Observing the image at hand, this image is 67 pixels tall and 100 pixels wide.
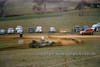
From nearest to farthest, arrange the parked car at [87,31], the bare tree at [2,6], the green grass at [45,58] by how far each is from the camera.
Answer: the green grass at [45,58], the bare tree at [2,6], the parked car at [87,31]

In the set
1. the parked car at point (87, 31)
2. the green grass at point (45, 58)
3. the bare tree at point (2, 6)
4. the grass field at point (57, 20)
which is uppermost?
the bare tree at point (2, 6)

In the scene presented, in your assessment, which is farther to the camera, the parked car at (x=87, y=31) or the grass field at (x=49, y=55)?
the parked car at (x=87, y=31)

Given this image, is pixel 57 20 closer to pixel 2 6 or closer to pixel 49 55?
pixel 49 55

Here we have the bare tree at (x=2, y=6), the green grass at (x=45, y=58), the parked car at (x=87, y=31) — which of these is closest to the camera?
the green grass at (x=45, y=58)

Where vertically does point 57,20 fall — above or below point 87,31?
above

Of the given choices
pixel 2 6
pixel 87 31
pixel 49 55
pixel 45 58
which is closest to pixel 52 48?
pixel 49 55

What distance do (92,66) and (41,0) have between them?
227 centimetres

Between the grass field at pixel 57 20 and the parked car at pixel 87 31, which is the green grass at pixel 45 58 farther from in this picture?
the grass field at pixel 57 20

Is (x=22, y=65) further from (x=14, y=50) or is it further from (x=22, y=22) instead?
(x=22, y=22)

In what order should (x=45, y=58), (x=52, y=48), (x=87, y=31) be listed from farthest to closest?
(x=87, y=31) → (x=52, y=48) → (x=45, y=58)

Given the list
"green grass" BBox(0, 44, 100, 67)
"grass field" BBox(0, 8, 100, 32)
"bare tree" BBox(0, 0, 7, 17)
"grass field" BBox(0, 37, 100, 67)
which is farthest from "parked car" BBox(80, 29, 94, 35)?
"bare tree" BBox(0, 0, 7, 17)

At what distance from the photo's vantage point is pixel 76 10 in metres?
4.72

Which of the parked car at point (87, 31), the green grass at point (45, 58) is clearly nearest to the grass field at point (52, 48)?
the green grass at point (45, 58)

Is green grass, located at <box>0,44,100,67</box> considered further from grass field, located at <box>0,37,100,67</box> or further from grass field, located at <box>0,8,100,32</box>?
grass field, located at <box>0,8,100,32</box>
